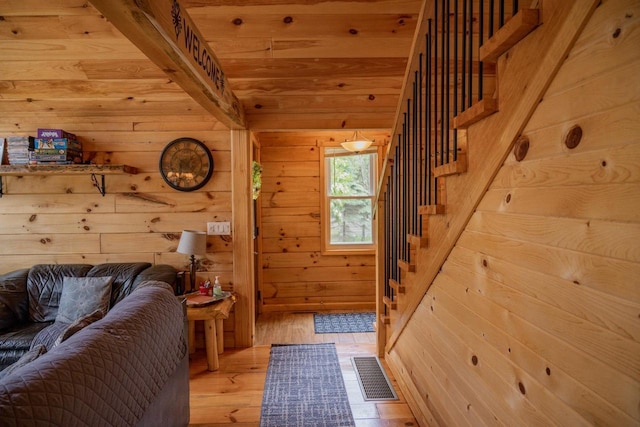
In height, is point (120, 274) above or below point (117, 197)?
below

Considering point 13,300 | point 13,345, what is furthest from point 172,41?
point 13,300

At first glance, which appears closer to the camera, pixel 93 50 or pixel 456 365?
pixel 456 365

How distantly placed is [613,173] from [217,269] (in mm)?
2901

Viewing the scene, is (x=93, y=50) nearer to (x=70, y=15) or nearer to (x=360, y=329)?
(x=70, y=15)

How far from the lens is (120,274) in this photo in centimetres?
274

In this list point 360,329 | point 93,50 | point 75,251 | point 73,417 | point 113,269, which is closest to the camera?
point 73,417

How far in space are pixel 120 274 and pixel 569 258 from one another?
2962mm

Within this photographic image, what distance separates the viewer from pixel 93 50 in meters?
2.38

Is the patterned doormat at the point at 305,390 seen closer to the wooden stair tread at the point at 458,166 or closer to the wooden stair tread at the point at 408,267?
the wooden stair tread at the point at 408,267

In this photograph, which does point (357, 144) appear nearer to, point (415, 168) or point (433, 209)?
point (415, 168)

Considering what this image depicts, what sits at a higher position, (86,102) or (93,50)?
(93,50)

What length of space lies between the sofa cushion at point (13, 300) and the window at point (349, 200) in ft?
9.69

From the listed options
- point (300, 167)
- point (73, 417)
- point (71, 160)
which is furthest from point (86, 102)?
point (73, 417)

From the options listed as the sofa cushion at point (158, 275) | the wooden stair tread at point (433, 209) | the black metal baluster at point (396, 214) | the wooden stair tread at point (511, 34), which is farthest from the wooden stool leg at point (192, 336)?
the wooden stair tread at point (511, 34)
